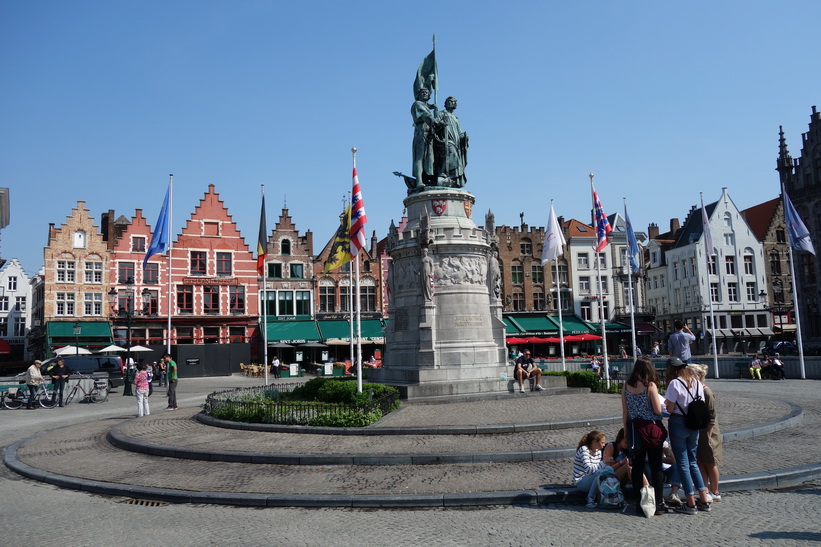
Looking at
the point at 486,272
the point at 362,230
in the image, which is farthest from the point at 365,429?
the point at 486,272

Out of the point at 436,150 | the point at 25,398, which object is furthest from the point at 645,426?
the point at 25,398

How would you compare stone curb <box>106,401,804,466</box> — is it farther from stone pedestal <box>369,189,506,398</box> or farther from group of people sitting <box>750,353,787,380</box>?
group of people sitting <box>750,353,787,380</box>

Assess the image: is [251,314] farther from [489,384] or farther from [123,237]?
[489,384]

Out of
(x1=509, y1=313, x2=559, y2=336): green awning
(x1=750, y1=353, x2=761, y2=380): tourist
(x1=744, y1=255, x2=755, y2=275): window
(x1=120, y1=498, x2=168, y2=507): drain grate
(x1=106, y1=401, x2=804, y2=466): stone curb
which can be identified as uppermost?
(x1=744, y1=255, x2=755, y2=275): window

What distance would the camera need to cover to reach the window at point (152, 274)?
52281 mm

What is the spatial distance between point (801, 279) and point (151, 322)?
178 ft

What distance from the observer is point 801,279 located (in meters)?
53.4

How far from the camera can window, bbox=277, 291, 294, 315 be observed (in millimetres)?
54906

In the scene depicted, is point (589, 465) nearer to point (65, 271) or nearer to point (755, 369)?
point (755, 369)

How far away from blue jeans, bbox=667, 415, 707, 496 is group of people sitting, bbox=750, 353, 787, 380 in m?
26.3

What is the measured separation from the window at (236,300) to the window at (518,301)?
2536cm

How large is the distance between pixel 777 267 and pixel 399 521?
214ft

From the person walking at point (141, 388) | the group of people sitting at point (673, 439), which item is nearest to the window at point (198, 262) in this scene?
the person walking at point (141, 388)

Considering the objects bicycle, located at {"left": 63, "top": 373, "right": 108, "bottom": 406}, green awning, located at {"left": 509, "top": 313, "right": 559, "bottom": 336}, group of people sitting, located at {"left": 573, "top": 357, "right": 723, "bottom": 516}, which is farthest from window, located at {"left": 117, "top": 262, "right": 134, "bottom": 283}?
group of people sitting, located at {"left": 573, "top": 357, "right": 723, "bottom": 516}
